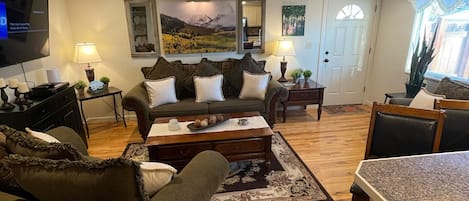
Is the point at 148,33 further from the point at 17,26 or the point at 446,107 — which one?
the point at 446,107

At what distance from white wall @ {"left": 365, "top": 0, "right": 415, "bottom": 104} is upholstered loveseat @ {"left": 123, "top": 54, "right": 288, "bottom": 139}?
208cm

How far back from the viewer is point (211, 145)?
8.59 ft

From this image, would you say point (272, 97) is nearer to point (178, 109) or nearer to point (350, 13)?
point (178, 109)

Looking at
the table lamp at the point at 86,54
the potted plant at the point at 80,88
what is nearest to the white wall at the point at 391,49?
the table lamp at the point at 86,54

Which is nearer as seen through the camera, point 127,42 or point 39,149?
point 39,149

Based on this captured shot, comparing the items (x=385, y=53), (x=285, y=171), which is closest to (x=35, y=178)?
(x=285, y=171)

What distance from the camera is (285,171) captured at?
287cm

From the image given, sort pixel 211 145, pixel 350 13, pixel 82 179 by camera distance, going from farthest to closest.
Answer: pixel 350 13
pixel 211 145
pixel 82 179

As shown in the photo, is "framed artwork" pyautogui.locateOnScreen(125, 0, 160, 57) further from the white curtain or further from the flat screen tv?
the white curtain

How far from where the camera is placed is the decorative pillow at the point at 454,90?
8.52ft

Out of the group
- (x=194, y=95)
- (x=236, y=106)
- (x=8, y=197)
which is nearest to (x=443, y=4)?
(x=236, y=106)

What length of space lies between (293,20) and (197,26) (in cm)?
158

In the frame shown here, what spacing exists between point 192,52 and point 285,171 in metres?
2.45

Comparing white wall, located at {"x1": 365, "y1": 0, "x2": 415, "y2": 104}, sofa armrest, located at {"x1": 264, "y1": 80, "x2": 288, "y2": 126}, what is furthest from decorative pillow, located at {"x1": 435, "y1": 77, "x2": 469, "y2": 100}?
sofa armrest, located at {"x1": 264, "y1": 80, "x2": 288, "y2": 126}
